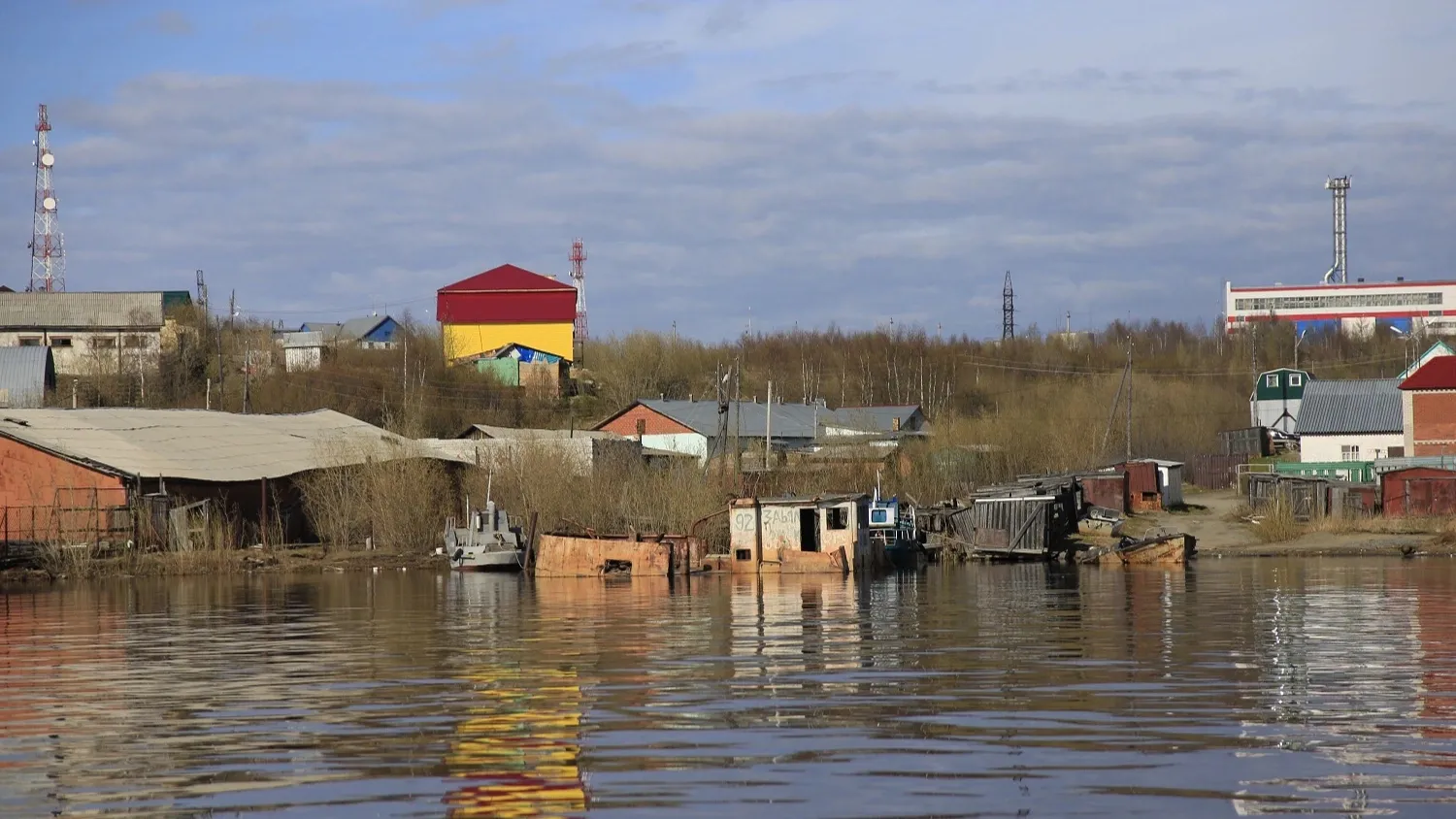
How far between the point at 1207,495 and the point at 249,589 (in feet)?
154

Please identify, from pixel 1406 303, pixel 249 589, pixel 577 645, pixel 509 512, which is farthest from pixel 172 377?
pixel 1406 303

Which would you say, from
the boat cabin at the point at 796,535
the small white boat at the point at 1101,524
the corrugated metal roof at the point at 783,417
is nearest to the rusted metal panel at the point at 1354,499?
the small white boat at the point at 1101,524

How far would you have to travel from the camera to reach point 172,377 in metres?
91.7

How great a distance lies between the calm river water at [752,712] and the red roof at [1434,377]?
139ft

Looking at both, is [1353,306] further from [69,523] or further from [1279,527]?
[69,523]

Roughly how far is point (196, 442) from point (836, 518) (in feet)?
82.3

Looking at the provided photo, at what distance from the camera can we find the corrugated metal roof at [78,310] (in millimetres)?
94812

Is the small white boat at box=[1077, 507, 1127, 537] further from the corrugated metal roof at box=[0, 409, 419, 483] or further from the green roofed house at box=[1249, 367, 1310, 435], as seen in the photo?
the green roofed house at box=[1249, 367, 1310, 435]

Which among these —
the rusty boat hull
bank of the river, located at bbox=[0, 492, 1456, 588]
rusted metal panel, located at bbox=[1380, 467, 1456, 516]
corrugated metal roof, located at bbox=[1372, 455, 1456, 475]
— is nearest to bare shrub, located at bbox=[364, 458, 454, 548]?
bank of the river, located at bbox=[0, 492, 1456, 588]

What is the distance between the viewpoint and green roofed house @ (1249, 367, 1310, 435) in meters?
88.8

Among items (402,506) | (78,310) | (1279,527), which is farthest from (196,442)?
(78,310)

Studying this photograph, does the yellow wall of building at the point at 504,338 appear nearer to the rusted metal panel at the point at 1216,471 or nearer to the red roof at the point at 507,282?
the red roof at the point at 507,282

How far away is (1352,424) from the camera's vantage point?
245ft

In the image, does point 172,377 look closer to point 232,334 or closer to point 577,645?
point 232,334
